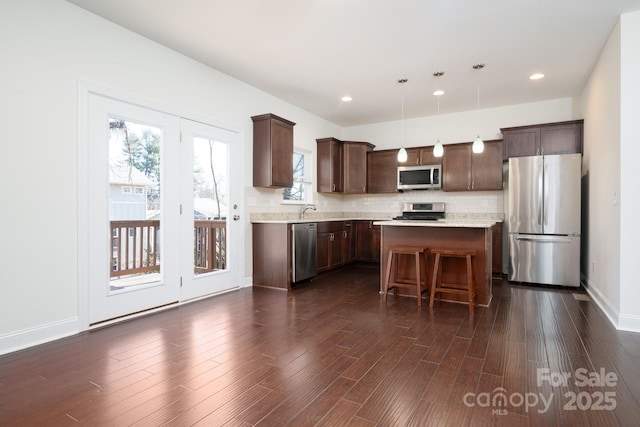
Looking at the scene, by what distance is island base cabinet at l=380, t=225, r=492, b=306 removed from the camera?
3881 millimetres

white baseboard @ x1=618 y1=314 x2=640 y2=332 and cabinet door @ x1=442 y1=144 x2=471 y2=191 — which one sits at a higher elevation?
cabinet door @ x1=442 y1=144 x2=471 y2=191

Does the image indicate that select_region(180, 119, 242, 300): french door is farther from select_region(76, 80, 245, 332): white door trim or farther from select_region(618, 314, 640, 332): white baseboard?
select_region(618, 314, 640, 332): white baseboard

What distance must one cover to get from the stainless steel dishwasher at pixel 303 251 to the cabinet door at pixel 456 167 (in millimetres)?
2589

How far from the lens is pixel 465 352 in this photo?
8.44ft

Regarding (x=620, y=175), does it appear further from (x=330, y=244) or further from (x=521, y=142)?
(x=330, y=244)

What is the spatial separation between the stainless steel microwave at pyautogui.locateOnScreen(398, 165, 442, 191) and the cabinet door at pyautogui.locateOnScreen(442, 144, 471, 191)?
0.12 meters

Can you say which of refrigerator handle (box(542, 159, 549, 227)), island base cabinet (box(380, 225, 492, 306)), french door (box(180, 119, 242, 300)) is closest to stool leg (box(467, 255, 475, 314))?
island base cabinet (box(380, 225, 492, 306))

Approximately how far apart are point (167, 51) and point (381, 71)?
2561 mm

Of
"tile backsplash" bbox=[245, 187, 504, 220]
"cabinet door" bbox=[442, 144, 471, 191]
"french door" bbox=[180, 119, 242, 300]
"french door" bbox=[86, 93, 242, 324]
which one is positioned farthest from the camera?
"cabinet door" bbox=[442, 144, 471, 191]

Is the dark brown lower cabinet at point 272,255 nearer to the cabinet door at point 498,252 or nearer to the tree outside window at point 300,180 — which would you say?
the tree outside window at point 300,180

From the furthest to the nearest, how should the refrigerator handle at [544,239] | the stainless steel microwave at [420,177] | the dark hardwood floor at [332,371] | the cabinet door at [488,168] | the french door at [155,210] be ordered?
the stainless steel microwave at [420,177] < the cabinet door at [488,168] < the refrigerator handle at [544,239] < the french door at [155,210] < the dark hardwood floor at [332,371]

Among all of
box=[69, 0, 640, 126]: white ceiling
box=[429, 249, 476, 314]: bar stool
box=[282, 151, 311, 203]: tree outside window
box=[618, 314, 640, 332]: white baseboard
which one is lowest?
box=[618, 314, 640, 332]: white baseboard

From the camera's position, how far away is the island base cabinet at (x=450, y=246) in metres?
3.88

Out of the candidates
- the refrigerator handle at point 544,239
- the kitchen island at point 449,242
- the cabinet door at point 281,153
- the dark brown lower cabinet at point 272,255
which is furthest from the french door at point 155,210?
the refrigerator handle at point 544,239
